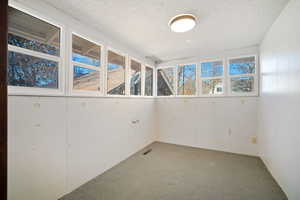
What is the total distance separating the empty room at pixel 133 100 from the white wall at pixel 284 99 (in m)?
0.02

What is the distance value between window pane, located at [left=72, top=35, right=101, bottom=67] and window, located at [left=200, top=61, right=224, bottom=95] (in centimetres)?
279

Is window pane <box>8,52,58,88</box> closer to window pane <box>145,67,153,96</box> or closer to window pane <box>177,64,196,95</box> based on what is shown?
window pane <box>145,67,153,96</box>

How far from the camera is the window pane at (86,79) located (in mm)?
2072

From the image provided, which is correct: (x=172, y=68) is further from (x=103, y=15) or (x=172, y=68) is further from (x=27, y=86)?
(x=27, y=86)

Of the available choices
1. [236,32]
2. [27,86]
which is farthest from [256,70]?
[27,86]

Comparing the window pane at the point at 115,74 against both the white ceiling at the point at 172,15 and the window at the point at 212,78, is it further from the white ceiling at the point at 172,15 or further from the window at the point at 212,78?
the window at the point at 212,78

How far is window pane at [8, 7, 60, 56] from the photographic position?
4.82 feet

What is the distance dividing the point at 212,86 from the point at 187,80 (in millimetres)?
720

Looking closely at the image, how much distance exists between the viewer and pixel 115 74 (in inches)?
111

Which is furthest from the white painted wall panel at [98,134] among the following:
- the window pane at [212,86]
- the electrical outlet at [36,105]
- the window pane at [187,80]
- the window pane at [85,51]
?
the window pane at [212,86]

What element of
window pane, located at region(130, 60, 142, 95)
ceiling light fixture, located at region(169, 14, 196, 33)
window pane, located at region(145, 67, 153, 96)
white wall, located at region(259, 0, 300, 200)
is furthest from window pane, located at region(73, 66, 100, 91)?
white wall, located at region(259, 0, 300, 200)

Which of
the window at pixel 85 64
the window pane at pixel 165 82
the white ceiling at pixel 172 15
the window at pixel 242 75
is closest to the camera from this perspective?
the white ceiling at pixel 172 15

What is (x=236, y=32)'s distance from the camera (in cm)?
245

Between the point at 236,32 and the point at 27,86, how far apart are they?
339cm
